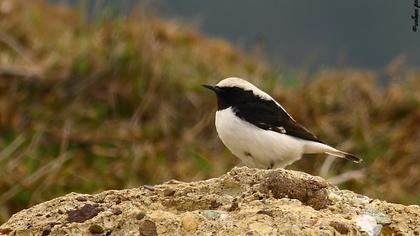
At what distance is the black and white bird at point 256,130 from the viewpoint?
689 centimetres

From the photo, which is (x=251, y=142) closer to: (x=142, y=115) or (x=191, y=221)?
(x=191, y=221)

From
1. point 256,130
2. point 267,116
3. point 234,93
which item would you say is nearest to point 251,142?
point 256,130

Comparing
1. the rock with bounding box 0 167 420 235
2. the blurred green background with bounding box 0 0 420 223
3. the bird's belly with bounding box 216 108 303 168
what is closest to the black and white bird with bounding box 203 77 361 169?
the bird's belly with bounding box 216 108 303 168

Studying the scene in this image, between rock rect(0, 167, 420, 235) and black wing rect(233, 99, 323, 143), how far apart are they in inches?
95.3

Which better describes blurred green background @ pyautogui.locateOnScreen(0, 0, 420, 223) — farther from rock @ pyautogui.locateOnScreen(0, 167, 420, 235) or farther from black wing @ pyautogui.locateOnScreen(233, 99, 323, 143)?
rock @ pyautogui.locateOnScreen(0, 167, 420, 235)

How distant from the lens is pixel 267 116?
7160 millimetres

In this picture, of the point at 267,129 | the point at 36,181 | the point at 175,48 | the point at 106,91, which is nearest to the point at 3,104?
the point at 106,91

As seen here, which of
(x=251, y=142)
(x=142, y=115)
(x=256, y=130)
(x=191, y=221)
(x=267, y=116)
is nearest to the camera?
(x=191, y=221)

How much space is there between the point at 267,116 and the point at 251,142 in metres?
0.32

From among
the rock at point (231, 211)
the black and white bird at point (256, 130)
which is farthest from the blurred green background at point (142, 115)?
the rock at point (231, 211)

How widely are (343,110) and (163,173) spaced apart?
9.41ft

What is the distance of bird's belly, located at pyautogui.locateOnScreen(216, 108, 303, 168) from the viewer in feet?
22.5

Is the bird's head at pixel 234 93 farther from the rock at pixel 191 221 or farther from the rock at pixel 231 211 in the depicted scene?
the rock at pixel 191 221

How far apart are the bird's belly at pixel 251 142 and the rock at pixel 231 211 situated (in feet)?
7.04
